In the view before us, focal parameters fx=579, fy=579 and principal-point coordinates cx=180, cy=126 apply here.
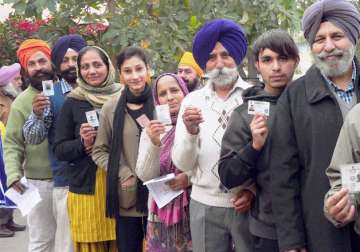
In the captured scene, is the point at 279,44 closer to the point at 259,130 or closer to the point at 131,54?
the point at 259,130

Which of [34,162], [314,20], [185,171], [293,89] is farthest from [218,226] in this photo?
Answer: [34,162]

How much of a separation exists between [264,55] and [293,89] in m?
0.37

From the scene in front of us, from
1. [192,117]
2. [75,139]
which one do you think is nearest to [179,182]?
[192,117]

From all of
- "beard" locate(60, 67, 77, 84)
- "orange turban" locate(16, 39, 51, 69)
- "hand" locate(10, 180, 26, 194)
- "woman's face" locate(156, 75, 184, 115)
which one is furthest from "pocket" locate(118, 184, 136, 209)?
"orange turban" locate(16, 39, 51, 69)

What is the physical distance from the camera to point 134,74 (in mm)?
4027

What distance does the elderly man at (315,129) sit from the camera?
8.45 ft

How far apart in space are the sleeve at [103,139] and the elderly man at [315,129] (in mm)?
1667

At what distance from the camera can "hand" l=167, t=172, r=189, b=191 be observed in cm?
371

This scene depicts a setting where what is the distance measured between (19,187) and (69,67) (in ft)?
3.46

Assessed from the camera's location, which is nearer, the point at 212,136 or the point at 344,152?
the point at 344,152

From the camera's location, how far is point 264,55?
9.94ft

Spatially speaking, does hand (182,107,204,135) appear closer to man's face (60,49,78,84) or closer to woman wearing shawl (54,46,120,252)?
woman wearing shawl (54,46,120,252)

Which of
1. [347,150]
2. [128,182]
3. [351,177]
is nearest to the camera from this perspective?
[351,177]

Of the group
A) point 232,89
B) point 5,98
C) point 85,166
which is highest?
point 5,98
